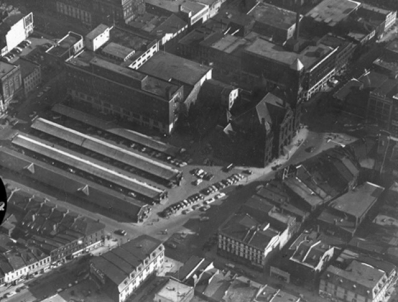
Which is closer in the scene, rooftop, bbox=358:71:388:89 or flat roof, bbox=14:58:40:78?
rooftop, bbox=358:71:388:89

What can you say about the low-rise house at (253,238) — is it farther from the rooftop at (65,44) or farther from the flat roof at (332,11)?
the flat roof at (332,11)

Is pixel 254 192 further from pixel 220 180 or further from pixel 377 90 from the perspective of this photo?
pixel 377 90

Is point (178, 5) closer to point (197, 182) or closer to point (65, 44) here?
point (65, 44)

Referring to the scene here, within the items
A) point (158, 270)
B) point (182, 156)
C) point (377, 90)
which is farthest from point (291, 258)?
point (377, 90)

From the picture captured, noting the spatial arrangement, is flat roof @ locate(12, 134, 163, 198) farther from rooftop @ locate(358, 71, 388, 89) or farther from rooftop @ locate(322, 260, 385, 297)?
rooftop @ locate(358, 71, 388, 89)

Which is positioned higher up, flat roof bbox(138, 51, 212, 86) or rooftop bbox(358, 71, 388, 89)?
flat roof bbox(138, 51, 212, 86)

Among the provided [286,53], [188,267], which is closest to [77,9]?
[286,53]

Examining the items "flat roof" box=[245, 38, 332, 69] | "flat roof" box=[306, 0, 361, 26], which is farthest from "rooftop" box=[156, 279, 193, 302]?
"flat roof" box=[306, 0, 361, 26]

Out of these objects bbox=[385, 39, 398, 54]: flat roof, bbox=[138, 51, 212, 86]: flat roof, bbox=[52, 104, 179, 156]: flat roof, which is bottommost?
bbox=[52, 104, 179, 156]: flat roof

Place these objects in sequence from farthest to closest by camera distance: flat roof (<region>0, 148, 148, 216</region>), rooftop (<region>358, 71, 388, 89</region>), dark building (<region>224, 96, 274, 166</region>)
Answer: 1. rooftop (<region>358, 71, 388, 89</region>)
2. dark building (<region>224, 96, 274, 166</region>)
3. flat roof (<region>0, 148, 148, 216</region>)
